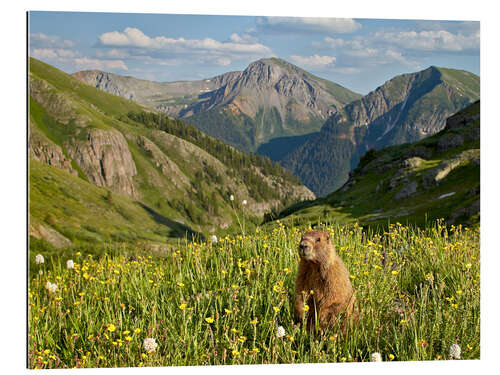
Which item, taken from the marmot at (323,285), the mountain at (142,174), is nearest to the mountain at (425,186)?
the marmot at (323,285)

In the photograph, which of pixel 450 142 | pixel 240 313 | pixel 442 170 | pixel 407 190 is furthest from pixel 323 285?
pixel 450 142

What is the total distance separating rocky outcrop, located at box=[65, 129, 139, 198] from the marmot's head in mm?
106089

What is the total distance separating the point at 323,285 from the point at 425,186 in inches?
1354

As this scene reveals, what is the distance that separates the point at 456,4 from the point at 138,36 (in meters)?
6.84

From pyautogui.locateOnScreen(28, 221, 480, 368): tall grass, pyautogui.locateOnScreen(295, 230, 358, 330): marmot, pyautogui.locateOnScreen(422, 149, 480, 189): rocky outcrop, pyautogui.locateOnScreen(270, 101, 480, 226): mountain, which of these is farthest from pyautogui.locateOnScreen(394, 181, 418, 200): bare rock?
pyautogui.locateOnScreen(295, 230, 358, 330): marmot

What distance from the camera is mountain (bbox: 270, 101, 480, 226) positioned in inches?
626

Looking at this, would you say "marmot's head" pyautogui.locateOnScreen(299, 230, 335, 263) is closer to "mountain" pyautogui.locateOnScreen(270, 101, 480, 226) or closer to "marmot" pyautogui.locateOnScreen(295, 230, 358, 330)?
"marmot" pyautogui.locateOnScreen(295, 230, 358, 330)

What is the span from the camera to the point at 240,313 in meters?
5.48

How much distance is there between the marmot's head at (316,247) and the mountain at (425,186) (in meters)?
6.63

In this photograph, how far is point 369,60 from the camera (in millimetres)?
9523

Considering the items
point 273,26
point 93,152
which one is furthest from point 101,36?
point 93,152

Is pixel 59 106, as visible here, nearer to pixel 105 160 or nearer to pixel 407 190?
pixel 105 160

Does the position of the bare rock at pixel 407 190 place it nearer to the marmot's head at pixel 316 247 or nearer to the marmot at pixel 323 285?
the marmot at pixel 323 285

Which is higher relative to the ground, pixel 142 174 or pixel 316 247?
Result: pixel 142 174
